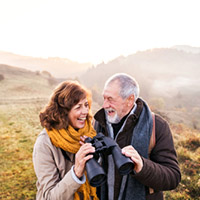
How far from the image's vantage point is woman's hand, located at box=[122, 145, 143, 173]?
1715mm

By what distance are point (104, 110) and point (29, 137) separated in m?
9.57

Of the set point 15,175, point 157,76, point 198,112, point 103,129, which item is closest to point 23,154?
point 15,175

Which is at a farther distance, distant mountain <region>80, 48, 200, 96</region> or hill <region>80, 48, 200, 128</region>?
distant mountain <region>80, 48, 200, 96</region>

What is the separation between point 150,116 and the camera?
7.70ft

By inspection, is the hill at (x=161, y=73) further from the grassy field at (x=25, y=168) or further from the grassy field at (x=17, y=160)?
the grassy field at (x=25, y=168)

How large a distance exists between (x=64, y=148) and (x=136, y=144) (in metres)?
1.01

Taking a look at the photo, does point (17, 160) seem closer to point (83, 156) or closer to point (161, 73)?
point (83, 156)

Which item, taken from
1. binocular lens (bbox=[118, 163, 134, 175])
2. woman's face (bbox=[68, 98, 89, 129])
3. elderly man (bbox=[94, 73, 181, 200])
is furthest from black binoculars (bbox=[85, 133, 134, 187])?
woman's face (bbox=[68, 98, 89, 129])

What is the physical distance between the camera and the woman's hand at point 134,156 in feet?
5.63

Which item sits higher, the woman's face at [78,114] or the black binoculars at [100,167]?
the woman's face at [78,114]

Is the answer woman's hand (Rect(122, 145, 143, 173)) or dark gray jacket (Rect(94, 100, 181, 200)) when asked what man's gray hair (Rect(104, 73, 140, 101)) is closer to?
dark gray jacket (Rect(94, 100, 181, 200))

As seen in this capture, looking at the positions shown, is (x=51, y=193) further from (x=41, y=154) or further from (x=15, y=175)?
(x=15, y=175)

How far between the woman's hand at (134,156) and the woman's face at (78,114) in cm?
101

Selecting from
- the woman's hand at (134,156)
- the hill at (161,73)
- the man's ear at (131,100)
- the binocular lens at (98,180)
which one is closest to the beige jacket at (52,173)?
the binocular lens at (98,180)
